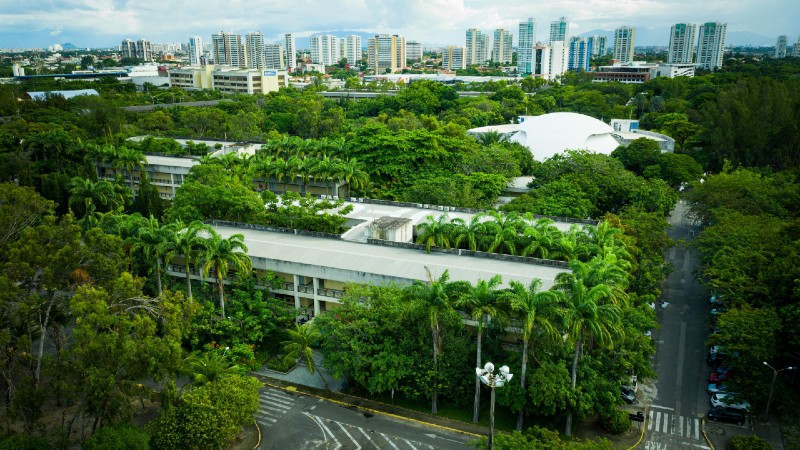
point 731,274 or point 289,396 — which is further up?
point 731,274

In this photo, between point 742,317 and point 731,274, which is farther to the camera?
point 731,274

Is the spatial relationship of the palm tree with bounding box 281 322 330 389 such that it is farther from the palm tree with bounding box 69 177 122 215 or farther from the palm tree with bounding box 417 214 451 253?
the palm tree with bounding box 69 177 122 215

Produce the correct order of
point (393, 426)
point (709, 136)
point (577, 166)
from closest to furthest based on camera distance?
point (393, 426) < point (577, 166) < point (709, 136)

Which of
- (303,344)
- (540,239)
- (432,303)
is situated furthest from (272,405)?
(540,239)

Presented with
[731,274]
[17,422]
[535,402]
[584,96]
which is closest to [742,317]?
[731,274]

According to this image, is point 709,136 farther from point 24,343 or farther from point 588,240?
point 24,343

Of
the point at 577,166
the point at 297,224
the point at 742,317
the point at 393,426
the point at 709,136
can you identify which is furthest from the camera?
the point at 709,136

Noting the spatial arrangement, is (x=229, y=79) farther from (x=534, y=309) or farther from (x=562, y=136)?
(x=534, y=309)
